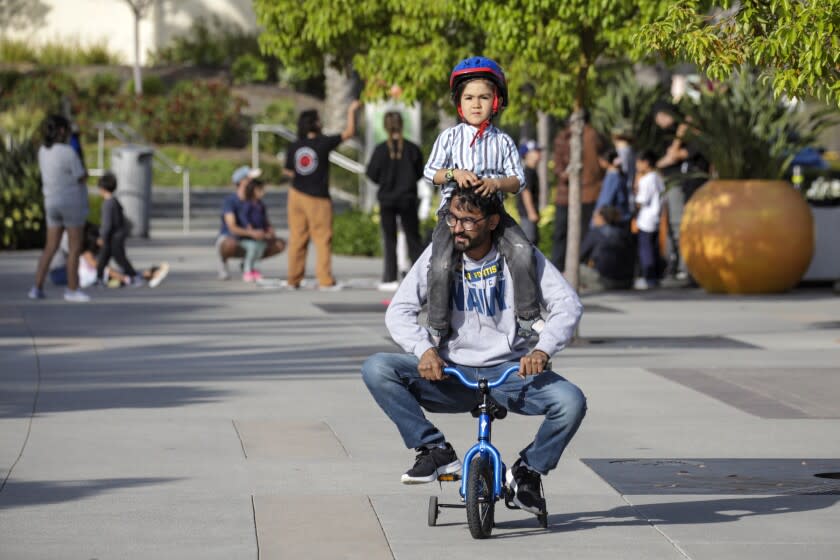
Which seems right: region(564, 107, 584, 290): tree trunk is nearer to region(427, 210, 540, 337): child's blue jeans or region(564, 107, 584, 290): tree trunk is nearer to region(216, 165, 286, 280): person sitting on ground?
region(216, 165, 286, 280): person sitting on ground

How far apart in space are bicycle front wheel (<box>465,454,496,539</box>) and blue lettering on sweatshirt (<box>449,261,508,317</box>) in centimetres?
61

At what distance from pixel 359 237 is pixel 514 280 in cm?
1871

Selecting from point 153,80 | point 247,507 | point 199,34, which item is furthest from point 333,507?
point 199,34

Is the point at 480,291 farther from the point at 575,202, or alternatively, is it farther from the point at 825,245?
the point at 825,245

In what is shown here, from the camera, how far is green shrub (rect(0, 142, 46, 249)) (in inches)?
998

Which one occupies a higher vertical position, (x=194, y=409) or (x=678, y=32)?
(x=678, y=32)

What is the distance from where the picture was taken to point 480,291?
6930 mm

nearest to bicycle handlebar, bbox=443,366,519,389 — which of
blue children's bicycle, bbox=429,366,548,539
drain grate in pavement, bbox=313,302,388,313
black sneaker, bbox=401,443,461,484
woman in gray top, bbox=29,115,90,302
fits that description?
blue children's bicycle, bbox=429,366,548,539

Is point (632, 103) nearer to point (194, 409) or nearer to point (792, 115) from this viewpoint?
point (792, 115)

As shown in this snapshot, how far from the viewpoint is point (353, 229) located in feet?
84.3

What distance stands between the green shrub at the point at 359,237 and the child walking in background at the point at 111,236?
598cm

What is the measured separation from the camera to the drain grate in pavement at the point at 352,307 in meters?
16.5

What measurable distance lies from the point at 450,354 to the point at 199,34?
134 ft

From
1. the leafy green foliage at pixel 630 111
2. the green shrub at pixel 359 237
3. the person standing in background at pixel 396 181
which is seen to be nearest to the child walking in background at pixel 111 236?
the person standing in background at pixel 396 181
